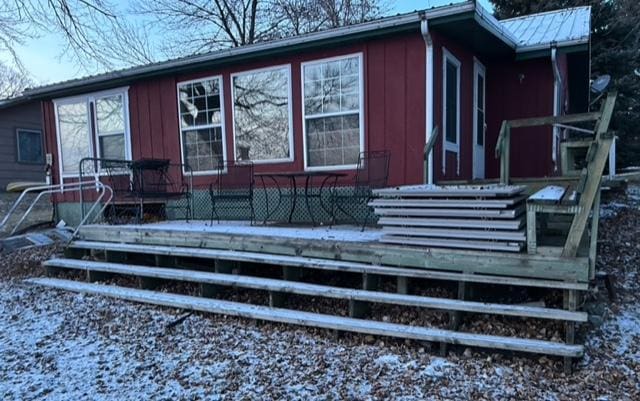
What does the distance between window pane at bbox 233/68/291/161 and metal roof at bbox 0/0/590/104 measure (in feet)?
1.14

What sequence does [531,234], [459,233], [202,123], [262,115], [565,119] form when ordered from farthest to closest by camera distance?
[202,123] → [262,115] → [565,119] → [459,233] → [531,234]

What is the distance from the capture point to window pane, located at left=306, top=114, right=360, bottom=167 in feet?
17.6

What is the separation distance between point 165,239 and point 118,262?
0.87 metres

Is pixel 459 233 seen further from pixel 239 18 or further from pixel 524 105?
pixel 239 18

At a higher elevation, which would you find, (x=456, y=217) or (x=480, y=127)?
(x=480, y=127)

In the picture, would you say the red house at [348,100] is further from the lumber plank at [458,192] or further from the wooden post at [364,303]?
the wooden post at [364,303]

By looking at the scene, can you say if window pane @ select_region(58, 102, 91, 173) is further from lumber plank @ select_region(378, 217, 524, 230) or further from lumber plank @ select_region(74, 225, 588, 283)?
lumber plank @ select_region(378, 217, 524, 230)

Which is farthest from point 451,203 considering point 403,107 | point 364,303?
point 403,107

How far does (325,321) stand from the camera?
122 inches

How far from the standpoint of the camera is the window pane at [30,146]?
12.9m

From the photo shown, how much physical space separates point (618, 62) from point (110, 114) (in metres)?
14.0

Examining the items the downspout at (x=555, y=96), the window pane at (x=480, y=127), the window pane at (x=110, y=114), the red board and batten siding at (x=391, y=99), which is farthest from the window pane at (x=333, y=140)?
the window pane at (x=110, y=114)

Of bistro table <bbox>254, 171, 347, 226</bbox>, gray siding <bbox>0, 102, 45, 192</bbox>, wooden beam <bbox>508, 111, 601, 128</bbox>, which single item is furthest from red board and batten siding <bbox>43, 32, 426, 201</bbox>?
gray siding <bbox>0, 102, 45, 192</bbox>

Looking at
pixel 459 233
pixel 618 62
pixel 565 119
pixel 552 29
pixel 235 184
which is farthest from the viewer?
pixel 618 62
